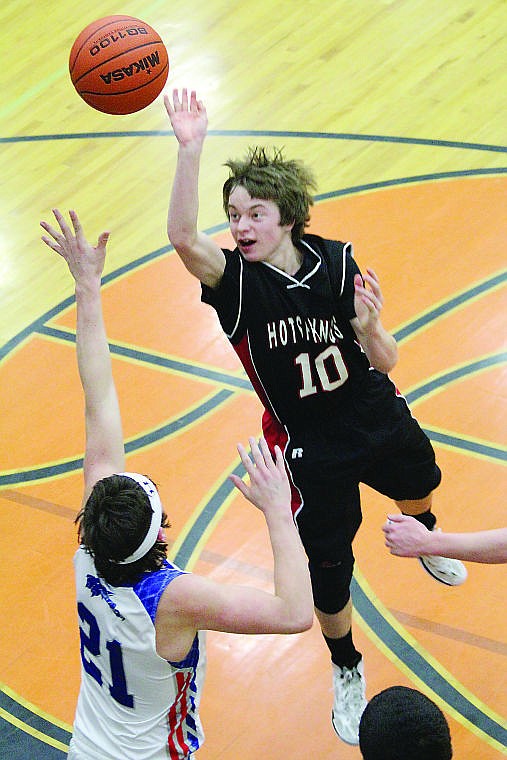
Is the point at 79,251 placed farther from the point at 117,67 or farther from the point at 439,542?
the point at 117,67

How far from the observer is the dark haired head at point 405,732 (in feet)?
8.46

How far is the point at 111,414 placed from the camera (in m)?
3.78

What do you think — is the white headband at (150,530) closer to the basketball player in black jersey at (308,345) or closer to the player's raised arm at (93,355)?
the player's raised arm at (93,355)

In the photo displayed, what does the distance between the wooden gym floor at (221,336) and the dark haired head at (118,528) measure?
1929 mm

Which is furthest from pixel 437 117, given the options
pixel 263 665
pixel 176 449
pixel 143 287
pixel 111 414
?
pixel 111 414

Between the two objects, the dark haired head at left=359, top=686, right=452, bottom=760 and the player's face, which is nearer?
the dark haired head at left=359, top=686, right=452, bottom=760

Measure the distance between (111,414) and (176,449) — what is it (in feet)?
9.16

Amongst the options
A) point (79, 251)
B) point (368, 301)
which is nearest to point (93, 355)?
point (79, 251)

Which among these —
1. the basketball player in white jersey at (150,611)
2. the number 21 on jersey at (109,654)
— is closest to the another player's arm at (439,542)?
the basketball player in white jersey at (150,611)

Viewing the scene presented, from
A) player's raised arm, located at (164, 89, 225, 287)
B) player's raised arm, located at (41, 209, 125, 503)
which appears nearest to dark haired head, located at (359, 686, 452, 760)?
player's raised arm, located at (41, 209, 125, 503)

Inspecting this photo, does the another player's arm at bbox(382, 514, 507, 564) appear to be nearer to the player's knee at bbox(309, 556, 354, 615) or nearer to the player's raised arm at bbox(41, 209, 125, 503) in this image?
the player's knee at bbox(309, 556, 354, 615)

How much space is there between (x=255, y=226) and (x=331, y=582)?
1.53m

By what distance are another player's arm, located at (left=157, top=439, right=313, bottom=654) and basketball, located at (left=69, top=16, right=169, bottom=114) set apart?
2.98 metres

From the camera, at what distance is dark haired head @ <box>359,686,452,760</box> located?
2578 mm
